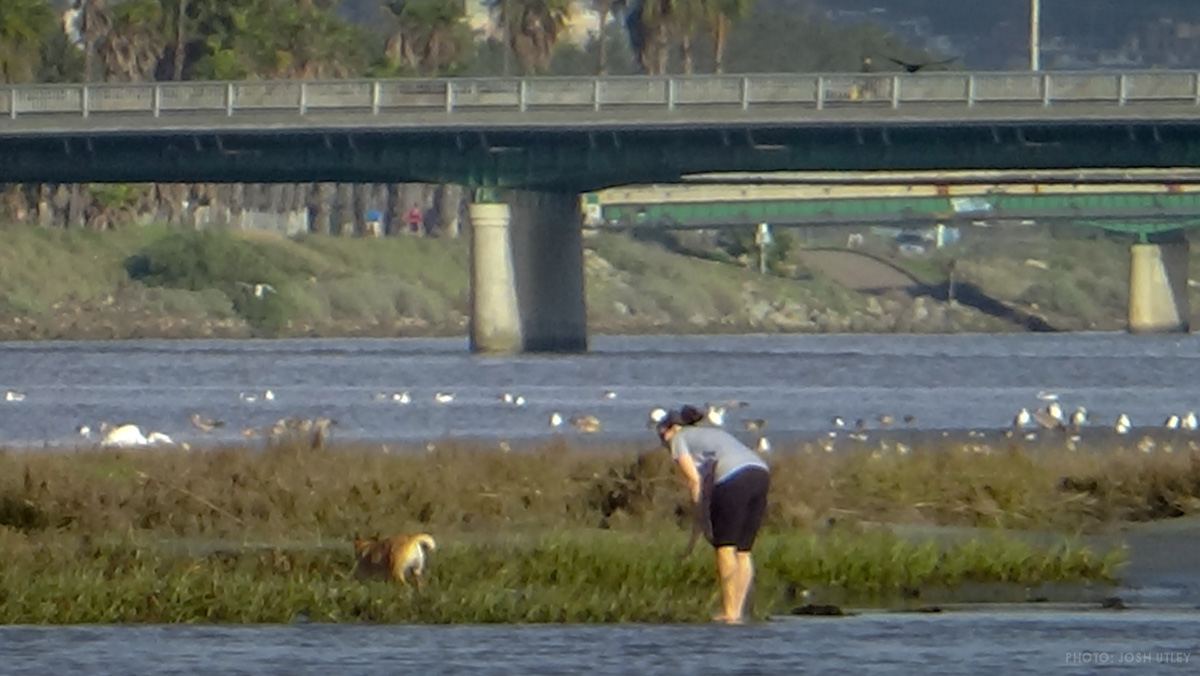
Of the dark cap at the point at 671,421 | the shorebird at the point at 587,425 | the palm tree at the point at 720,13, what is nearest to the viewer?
the dark cap at the point at 671,421

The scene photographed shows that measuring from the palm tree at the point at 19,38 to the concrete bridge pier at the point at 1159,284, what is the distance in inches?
1793

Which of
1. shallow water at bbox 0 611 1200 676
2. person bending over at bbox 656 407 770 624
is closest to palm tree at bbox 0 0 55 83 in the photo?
shallow water at bbox 0 611 1200 676

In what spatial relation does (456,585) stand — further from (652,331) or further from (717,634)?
(652,331)

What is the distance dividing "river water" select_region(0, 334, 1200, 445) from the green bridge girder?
10.3 m

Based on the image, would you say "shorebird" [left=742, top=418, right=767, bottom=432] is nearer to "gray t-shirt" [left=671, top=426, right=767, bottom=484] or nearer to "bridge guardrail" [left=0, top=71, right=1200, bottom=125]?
"gray t-shirt" [left=671, top=426, right=767, bottom=484]

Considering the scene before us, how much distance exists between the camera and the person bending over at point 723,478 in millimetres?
18734

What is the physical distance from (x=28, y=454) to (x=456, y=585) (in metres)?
9.35

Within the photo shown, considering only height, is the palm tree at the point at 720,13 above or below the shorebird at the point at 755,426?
above

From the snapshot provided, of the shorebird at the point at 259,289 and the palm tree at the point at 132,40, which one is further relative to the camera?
the shorebird at the point at 259,289

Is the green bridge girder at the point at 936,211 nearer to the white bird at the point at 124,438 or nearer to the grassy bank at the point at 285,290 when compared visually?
the grassy bank at the point at 285,290

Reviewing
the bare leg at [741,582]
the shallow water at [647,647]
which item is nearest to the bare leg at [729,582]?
the bare leg at [741,582]

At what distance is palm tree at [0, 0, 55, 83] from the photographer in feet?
337

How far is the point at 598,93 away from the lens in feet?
238

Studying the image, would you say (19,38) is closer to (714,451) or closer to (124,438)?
(124,438)
